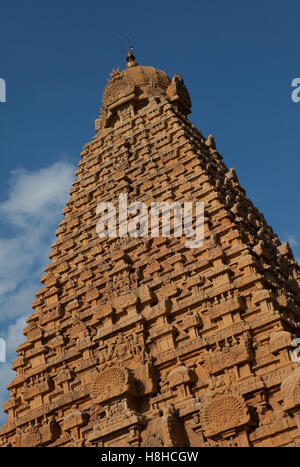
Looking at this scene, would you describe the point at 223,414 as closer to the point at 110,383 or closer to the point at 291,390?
the point at 291,390

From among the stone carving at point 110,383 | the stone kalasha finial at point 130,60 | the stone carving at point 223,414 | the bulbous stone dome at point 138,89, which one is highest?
the stone kalasha finial at point 130,60

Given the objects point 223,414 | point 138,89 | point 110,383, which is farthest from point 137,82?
point 223,414

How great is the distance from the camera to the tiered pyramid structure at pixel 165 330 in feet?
48.5

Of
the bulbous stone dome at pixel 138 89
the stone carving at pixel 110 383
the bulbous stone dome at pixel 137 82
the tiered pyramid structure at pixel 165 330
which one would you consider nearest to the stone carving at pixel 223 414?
the tiered pyramid structure at pixel 165 330

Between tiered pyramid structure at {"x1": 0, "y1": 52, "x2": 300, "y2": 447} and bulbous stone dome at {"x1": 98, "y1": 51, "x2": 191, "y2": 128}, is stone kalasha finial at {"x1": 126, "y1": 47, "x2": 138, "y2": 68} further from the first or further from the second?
tiered pyramid structure at {"x1": 0, "y1": 52, "x2": 300, "y2": 447}

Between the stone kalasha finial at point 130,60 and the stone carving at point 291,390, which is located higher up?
the stone kalasha finial at point 130,60

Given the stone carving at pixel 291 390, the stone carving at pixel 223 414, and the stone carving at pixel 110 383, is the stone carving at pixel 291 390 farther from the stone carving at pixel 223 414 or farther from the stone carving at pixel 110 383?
the stone carving at pixel 110 383

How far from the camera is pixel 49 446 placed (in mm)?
17078

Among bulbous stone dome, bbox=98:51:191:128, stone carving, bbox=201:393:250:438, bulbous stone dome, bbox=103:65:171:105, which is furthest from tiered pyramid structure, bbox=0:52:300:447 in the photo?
bulbous stone dome, bbox=103:65:171:105

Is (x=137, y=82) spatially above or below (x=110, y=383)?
above

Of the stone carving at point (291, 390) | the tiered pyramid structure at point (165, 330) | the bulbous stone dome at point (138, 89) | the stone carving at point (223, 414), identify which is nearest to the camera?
the stone carving at point (291, 390)

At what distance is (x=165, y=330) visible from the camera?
17.2 meters
